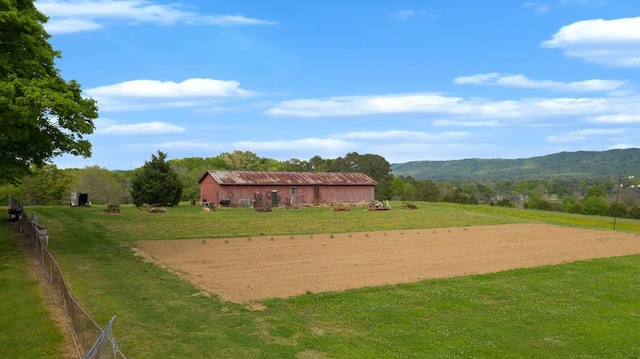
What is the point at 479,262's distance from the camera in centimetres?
2747

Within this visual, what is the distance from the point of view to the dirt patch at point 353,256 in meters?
21.2

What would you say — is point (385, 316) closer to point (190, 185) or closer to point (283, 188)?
point (283, 188)

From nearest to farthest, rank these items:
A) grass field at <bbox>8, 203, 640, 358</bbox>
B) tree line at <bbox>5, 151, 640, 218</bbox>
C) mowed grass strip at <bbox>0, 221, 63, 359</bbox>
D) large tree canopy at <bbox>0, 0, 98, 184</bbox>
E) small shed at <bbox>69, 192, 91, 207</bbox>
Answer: mowed grass strip at <bbox>0, 221, 63, 359</bbox> < grass field at <bbox>8, 203, 640, 358</bbox> < large tree canopy at <bbox>0, 0, 98, 184</bbox> < small shed at <bbox>69, 192, 91, 207</bbox> < tree line at <bbox>5, 151, 640, 218</bbox>

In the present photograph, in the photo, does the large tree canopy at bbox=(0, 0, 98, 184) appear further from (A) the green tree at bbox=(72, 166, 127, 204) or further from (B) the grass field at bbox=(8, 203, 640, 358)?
(A) the green tree at bbox=(72, 166, 127, 204)

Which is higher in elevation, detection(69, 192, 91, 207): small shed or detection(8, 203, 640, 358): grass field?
detection(69, 192, 91, 207): small shed

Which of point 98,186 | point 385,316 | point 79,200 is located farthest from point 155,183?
point 385,316

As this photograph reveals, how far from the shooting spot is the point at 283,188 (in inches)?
2643

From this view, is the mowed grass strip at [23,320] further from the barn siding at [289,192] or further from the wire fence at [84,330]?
the barn siding at [289,192]

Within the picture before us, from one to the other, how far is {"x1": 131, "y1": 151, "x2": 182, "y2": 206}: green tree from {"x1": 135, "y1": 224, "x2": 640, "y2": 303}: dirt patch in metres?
27.6

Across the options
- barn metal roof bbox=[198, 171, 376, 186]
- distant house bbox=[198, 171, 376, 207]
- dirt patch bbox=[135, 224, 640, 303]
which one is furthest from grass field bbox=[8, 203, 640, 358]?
barn metal roof bbox=[198, 171, 376, 186]

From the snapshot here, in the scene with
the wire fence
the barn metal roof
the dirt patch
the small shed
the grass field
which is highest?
the barn metal roof

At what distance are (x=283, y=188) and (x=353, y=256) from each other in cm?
3946

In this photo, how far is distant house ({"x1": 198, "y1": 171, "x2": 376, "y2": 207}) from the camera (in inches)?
2488

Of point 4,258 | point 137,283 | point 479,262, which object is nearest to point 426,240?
point 479,262
